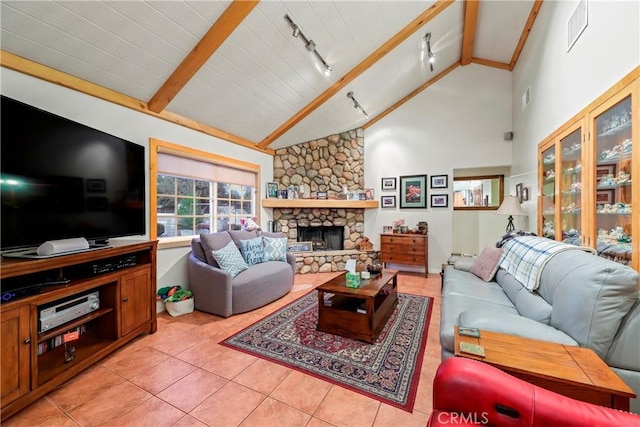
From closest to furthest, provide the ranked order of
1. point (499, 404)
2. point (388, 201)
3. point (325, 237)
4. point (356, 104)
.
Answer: point (499, 404) < point (356, 104) < point (388, 201) < point (325, 237)

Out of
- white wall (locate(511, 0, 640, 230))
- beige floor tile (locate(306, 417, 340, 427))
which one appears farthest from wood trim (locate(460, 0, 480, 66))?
beige floor tile (locate(306, 417, 340, 427))

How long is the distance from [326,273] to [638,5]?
169 inches

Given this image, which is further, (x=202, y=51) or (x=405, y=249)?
(x=405, y=249)

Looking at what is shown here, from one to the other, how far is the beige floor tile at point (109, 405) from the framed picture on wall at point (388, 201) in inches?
174

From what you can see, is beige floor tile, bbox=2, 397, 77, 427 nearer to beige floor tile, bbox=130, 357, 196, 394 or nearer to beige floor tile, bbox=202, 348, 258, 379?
beige floor tile, bbox=130, 357, 196, 394

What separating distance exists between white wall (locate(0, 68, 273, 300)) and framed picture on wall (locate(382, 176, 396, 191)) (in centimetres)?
287

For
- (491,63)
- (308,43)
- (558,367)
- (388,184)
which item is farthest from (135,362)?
(491,63)

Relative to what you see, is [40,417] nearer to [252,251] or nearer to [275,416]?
[275,416]

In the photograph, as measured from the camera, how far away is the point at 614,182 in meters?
1.68

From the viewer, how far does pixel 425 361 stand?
1.94 metres

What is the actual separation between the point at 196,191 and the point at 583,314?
3.95 meters

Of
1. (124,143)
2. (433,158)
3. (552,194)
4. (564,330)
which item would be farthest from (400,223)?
(124,143)

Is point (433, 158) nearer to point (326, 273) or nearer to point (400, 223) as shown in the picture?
point (400, 223)

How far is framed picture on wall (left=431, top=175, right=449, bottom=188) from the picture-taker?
4.56 metres
